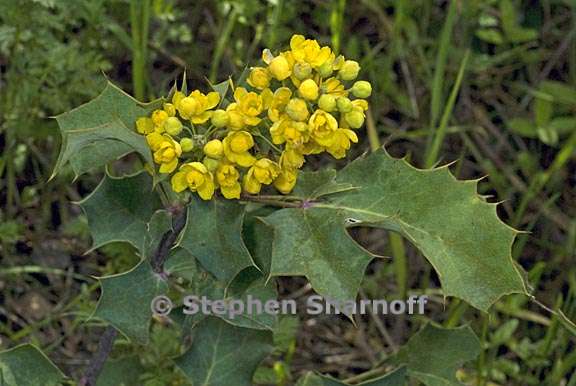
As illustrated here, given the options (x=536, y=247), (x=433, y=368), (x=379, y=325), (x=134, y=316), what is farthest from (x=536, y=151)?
(x=134, y=316)

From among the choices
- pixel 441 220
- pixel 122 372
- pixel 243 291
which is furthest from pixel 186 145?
pixel 122 372

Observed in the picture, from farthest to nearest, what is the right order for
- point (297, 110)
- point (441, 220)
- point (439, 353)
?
point (439, 353) → point (441, 220) → point (297, 110)

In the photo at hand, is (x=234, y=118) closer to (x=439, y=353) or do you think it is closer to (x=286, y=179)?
(x=286, y=179)

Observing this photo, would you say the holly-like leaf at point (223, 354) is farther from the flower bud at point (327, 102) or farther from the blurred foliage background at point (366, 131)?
the flower bud at point (327, 102)

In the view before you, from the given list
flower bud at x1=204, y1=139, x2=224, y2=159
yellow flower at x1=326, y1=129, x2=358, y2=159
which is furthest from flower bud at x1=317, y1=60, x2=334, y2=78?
flower bud at x1=204, y1=139, x2=224, y2=159

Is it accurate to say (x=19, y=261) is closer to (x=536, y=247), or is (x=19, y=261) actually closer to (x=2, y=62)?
(x=2, y=62)
